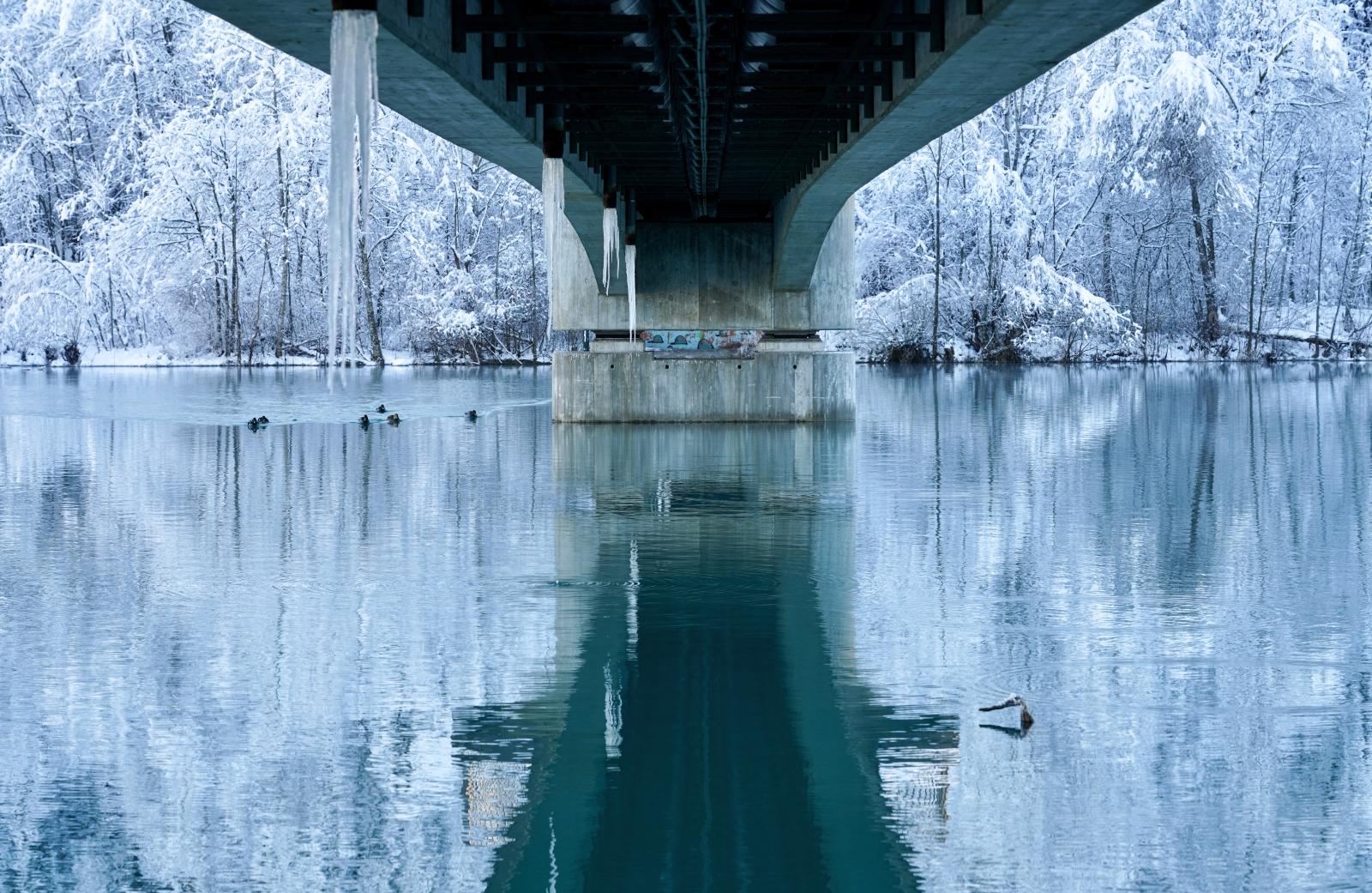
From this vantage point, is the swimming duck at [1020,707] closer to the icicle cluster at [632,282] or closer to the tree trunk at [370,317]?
the icicle cluster at [632,282]

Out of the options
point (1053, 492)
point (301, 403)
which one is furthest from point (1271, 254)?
point (1053, 492)

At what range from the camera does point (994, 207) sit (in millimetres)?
71750

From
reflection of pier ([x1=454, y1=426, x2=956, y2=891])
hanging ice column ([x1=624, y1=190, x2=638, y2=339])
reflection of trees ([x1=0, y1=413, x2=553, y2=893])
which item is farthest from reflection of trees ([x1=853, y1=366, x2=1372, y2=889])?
hanging ice column ([x1=624, y1=190, x2=638, y2=339])

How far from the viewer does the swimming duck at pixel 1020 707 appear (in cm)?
887

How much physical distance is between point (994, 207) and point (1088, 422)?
131 ft

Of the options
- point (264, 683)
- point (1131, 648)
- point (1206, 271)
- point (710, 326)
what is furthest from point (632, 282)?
point (1206, 271)

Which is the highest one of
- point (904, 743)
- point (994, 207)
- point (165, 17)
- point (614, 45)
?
point (165, 17)

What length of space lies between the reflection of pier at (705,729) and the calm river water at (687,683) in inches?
1.2

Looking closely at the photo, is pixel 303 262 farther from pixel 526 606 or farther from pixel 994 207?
pixel 526 606

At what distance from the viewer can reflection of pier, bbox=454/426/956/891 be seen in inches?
275

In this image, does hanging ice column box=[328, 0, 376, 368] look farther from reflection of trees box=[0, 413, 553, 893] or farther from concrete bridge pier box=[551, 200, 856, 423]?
concrete bridge pier box=[551, 200, 856, 423]

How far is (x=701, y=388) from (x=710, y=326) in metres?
1.30

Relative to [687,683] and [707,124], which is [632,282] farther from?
[687,683]

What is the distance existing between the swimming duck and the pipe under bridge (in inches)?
202
